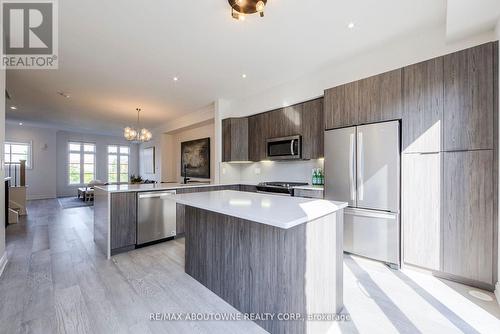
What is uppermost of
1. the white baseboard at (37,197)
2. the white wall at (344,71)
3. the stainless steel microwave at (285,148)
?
the white wall at (344,71)

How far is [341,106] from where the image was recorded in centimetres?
310

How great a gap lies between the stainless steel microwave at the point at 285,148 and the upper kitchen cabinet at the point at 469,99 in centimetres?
194

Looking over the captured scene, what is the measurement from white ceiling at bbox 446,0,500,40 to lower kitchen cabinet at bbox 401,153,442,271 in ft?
4.07

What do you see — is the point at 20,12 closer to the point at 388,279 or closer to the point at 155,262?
the point at 155,262

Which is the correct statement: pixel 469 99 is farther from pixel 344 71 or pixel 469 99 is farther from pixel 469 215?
pixel 344 71

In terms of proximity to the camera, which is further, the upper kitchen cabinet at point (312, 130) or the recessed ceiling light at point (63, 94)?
the recessed ceiling light at point (63, 94)

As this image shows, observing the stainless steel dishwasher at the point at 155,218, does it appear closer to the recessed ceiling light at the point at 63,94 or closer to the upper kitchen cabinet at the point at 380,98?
the upper kitchen cabinet at the point at 380,98

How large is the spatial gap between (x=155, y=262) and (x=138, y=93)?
3453mm

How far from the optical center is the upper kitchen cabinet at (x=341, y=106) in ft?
9.75

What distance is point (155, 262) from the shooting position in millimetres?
2840

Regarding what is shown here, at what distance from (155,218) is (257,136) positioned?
8.13 feet

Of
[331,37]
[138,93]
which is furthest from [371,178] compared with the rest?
[138,93]

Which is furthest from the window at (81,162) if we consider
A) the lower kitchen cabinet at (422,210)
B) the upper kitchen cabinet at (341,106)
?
the lower kitchen cabinet at (422,210)

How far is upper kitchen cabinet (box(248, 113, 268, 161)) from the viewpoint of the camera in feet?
14.8
